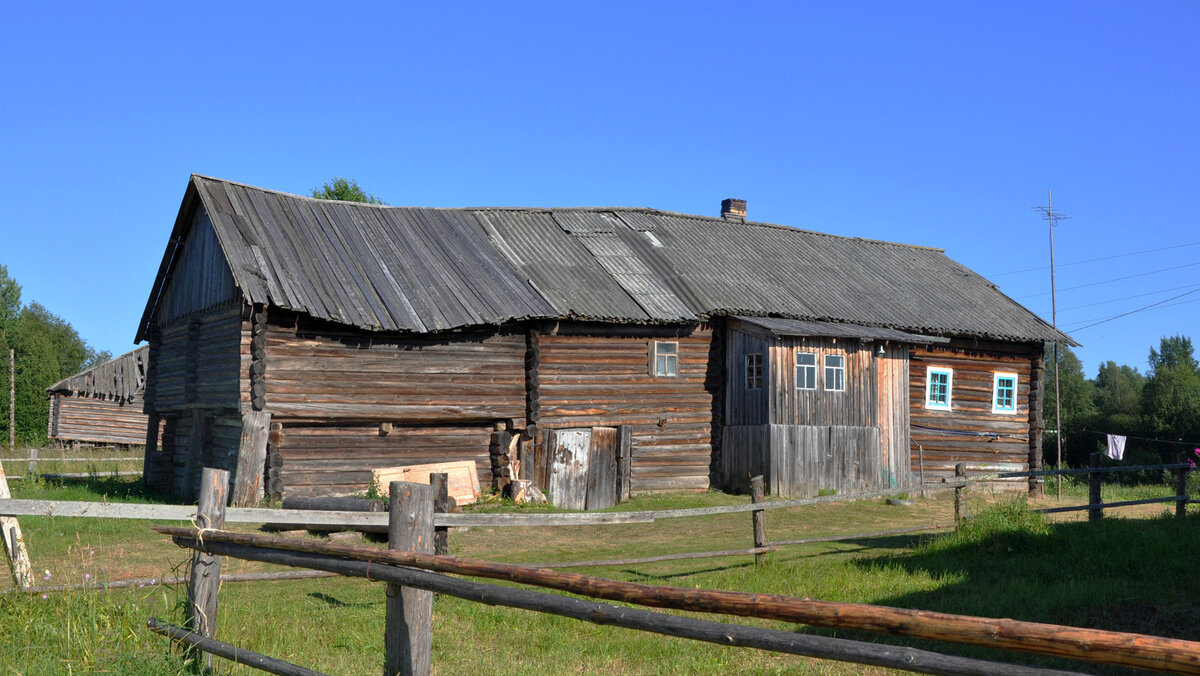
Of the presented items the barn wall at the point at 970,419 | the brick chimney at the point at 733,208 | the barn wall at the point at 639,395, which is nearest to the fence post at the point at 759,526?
the barn wall at the point at 639,395

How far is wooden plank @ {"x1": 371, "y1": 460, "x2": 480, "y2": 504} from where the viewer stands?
60.4 feet

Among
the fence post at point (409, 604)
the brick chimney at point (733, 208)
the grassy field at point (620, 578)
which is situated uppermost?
the brick chimney at point (733, 208)

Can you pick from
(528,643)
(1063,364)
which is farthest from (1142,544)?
(1063,364)

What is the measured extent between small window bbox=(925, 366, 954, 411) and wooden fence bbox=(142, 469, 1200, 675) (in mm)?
21059

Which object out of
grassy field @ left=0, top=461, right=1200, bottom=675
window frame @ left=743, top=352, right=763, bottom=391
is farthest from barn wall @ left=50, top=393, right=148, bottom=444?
window frame @ left=743, top=352, right=763, bottom=391

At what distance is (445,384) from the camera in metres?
19.4

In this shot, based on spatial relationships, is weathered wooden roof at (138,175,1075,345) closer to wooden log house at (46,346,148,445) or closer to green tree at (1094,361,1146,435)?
wooden log house at (46,346,148,445)

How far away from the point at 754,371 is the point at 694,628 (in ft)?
58.4

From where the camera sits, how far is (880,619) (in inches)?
139

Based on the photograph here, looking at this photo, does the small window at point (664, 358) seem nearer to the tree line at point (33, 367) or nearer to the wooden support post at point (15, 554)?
the wooden support post at point (15, 554)

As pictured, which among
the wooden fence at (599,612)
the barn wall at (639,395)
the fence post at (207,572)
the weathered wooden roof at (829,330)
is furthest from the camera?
the weathered wooden roof at (829,330)

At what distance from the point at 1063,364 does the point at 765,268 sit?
240 feet

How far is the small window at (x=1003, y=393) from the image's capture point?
83.9 ft

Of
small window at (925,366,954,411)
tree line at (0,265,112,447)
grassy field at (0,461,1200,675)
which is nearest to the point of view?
grassy field at (0,461,1200,675)
